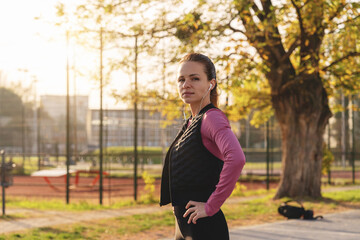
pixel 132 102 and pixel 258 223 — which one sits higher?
pixel 132 102

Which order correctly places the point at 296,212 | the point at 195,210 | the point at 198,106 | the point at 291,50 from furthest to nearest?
the point at 291,50 → the point at 296,212 → the point at 198,106 → the point at 195,210

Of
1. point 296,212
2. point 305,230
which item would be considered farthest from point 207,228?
point 296,212

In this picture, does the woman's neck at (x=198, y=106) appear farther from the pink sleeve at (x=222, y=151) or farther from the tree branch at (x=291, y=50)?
the tree branch at (x=291, y=50)

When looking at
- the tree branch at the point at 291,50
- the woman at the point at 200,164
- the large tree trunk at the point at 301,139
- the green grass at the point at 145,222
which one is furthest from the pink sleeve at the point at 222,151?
the large tree trunk at the point at 301,139

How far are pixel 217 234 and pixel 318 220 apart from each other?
731cm

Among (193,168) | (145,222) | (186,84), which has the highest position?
(186,84)

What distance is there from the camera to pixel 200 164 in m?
2.44

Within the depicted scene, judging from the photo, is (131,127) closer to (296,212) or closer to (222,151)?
(296,212)

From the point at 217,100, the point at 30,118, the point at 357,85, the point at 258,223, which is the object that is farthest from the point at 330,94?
the point at 30,118

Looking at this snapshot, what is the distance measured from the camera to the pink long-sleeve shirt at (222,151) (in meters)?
2.27

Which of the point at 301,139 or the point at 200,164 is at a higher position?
the point at 200,164

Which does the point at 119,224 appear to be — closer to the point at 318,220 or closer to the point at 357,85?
the point at 318,220

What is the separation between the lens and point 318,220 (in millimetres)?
9227

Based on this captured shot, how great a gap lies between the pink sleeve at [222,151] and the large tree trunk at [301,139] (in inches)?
412
